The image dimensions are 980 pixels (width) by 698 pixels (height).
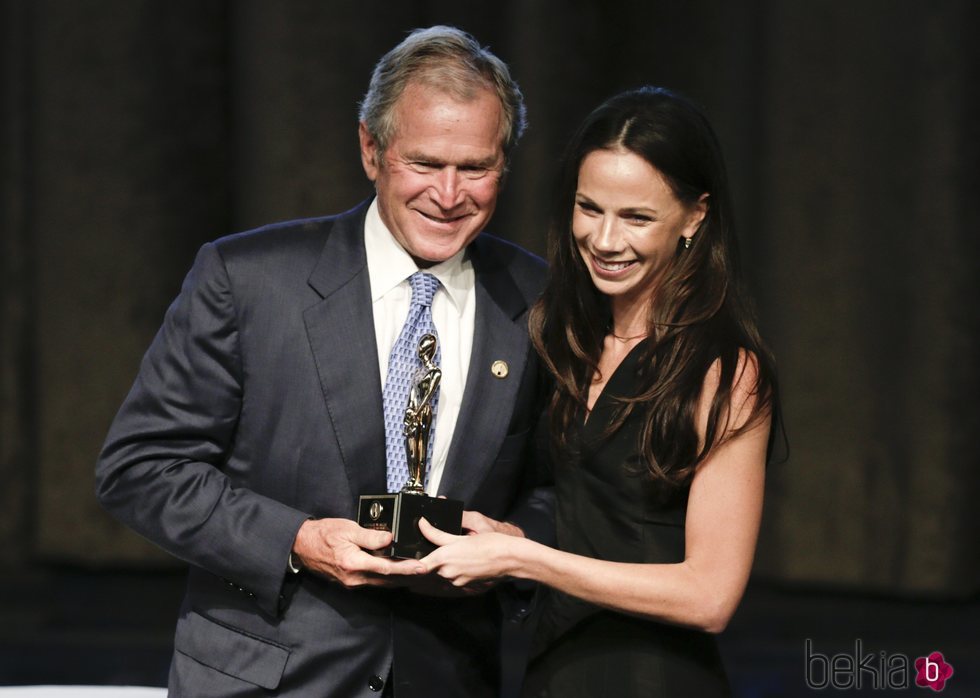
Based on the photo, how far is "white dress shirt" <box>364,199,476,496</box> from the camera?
2.07 metres

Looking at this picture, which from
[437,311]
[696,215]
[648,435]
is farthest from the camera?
[437,311]

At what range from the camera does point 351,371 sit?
2.01 metres

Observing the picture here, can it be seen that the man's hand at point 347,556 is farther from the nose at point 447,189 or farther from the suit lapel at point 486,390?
the nose at point 447,189

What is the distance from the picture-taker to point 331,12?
14.0 feet

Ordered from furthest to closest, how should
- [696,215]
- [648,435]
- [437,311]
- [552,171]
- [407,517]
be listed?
[552,171], [437,311], [696,215], [648,435], [407,517]

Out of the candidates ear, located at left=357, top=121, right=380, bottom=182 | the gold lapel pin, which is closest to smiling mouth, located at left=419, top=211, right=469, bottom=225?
ear, located at left=357, top=121, right=380, bottom=182

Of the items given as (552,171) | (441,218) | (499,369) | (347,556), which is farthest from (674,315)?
(552,171)

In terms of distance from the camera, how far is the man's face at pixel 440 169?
6.74 feet

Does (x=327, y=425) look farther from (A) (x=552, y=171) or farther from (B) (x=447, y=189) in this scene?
(A) (x=552, y=171)

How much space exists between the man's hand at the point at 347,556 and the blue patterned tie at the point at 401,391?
0.52ft

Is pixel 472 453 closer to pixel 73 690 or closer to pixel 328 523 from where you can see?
pixel 328 523

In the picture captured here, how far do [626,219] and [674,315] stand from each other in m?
0.17

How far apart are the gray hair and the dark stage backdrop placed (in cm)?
218

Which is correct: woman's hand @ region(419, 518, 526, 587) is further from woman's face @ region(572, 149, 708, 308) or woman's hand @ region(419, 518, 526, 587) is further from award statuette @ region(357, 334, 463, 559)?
woman's face @ region(572, 149, 708, 308)
